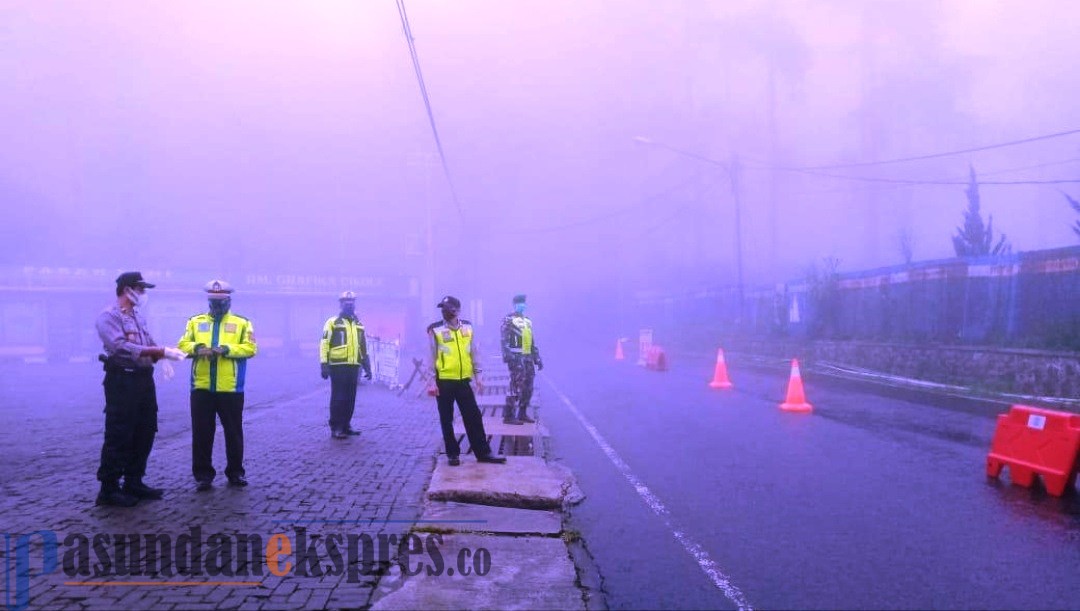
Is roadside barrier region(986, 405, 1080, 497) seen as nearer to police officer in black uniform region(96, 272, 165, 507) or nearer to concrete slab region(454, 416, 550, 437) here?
concrete slab region(454, 416, 550, 437)

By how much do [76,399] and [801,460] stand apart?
15.6 metres

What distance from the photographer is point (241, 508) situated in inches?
216

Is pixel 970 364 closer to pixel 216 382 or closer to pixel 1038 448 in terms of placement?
pixel 1038 448

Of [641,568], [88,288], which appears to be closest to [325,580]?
[641,568]

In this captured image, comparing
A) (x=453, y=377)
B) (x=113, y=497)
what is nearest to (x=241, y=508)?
(x=113, y=497)

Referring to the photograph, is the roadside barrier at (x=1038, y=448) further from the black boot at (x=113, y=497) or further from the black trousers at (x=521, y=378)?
the black boot at (x=113, y=497)

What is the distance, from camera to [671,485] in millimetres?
6617

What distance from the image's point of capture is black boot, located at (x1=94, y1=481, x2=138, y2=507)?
5438mm

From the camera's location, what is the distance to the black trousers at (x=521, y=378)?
9.94 m

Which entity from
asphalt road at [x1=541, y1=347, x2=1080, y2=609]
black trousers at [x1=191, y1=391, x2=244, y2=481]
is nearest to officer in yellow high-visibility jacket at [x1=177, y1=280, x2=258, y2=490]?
black trousers at [x1=191, y1=391, x2=244, y2=481]

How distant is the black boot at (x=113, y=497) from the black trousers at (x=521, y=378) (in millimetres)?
5376

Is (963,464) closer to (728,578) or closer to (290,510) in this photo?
(728,578)

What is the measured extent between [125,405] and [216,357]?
0.85 metres

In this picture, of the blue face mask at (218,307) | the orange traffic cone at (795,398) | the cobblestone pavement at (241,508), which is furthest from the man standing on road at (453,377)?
the orange traffic cone at (795,398)
